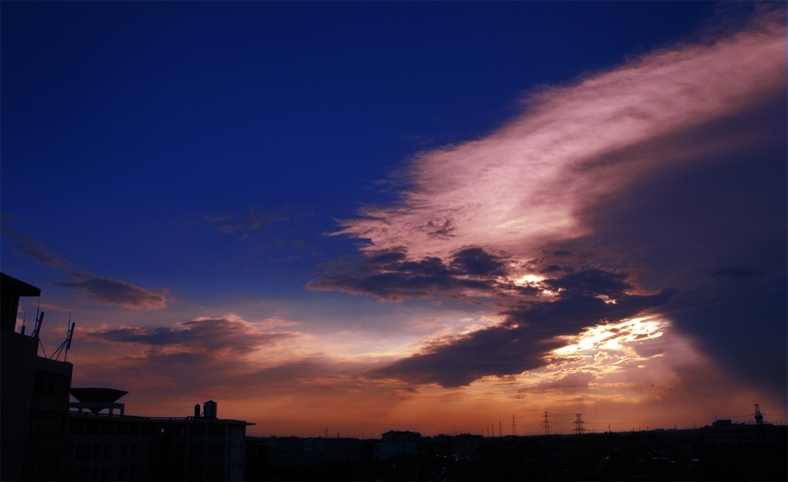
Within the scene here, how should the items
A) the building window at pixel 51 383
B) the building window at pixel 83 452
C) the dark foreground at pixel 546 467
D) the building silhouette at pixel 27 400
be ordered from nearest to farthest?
the building silhouette at pixel 27 400
the building window at pixel 51 383
the building window at pixel 83 452
the dark foreground at pixel 546 467

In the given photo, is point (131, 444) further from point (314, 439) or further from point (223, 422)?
point (314, 439)

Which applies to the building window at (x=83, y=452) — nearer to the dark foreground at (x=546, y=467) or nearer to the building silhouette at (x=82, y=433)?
the building silhouette at (x=82, y=433)

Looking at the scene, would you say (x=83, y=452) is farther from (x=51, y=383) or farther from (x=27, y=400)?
(x=27, y=400)

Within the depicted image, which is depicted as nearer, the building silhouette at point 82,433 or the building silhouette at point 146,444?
the building silhouette at point 82,433

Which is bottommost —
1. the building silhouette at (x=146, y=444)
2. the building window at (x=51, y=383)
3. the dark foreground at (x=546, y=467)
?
the dark foreground at (x=546, y=467)

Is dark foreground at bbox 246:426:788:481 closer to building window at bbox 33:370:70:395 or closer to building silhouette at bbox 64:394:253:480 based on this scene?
building silhouette at bbox 64:394:253:480

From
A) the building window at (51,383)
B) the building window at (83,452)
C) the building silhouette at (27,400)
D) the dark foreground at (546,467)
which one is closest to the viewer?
the building silhouette at (27,400)

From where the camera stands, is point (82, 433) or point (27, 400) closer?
point (27, 400)

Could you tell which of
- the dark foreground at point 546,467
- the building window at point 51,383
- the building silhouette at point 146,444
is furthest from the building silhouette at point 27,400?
the dark foreground at point 546,467

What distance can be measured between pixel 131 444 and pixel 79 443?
473 inches

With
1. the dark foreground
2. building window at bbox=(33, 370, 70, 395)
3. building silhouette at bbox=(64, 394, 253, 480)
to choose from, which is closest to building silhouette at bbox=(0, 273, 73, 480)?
building window at bbox=(33, 370, 70, 395)

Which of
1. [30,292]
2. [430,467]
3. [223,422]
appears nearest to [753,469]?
[430,467]

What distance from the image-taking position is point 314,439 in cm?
15138

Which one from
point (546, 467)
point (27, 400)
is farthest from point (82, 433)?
point (546, 467)
